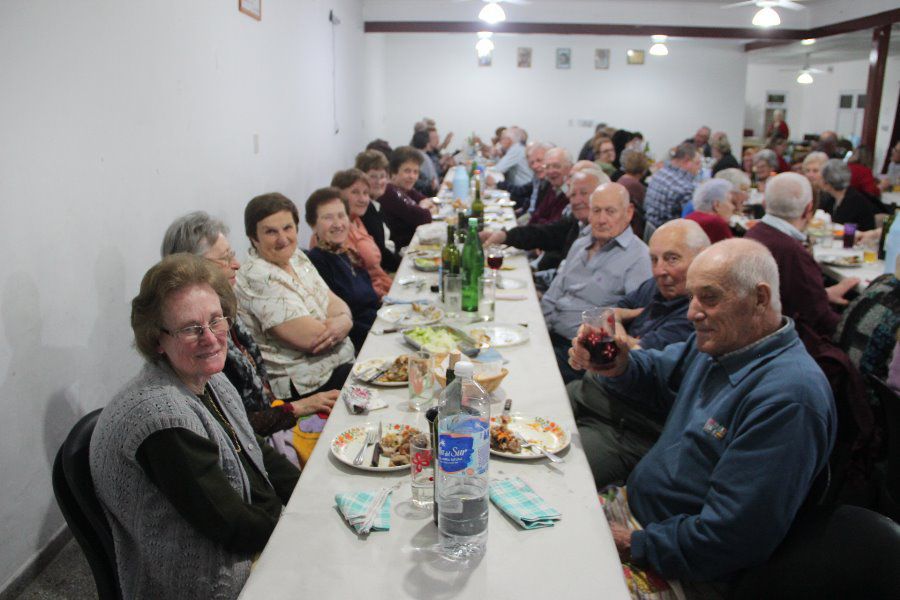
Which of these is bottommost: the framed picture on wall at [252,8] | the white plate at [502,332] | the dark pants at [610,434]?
the dark pants at [610,434]

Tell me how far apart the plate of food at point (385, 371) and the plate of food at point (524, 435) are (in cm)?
38

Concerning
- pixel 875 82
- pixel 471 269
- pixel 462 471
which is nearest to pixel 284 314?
pixel 471 269

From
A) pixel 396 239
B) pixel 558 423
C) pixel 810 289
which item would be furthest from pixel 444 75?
pixel 558 423

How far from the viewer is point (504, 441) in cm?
170

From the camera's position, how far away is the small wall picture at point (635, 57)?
45.1ft

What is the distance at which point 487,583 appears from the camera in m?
1.24

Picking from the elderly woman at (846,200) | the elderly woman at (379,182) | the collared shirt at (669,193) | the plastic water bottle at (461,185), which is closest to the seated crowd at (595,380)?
the elderly woman at (379,182)

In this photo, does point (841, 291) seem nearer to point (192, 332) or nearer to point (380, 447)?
point (380, 447)

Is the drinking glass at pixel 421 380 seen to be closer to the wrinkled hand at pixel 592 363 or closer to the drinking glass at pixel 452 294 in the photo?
the wrinkled hand at pixel 592 363

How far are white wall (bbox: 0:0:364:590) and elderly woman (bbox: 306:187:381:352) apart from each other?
64 cm

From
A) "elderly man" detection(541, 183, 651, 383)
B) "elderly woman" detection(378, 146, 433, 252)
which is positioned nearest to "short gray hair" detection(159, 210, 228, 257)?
"elderly man" detection(541, 183, 651, 383)

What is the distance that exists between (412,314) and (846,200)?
455 centimetres

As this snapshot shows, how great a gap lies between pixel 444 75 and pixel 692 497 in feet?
42.5

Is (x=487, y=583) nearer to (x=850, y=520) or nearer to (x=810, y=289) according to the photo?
(x=850, y=520)
